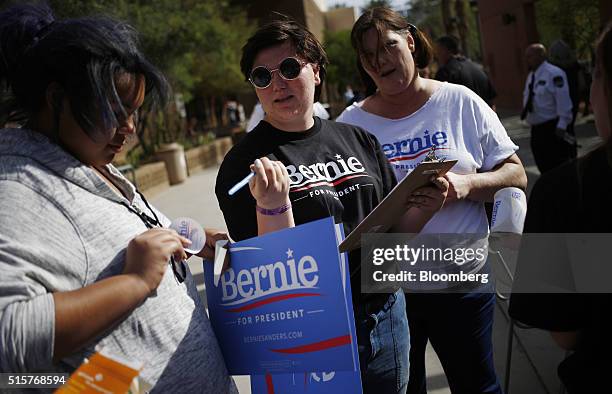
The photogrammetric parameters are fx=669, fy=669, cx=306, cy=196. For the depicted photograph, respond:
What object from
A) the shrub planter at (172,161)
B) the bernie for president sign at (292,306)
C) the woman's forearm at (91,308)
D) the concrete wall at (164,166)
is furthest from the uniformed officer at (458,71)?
the shrub planter at (172,161)

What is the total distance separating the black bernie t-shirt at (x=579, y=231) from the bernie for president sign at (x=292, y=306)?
0.50 m

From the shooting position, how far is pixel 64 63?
1.57 m

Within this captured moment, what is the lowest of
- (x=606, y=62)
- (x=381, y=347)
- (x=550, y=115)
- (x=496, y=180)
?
(x=550, y=115)

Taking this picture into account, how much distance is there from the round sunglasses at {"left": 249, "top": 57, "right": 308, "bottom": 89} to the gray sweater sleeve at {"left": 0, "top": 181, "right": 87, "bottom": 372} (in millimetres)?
1024

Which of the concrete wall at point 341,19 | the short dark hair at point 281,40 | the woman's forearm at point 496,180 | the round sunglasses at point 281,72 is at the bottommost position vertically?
the woman's forearm at point 496,180

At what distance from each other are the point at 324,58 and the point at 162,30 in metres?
13.5

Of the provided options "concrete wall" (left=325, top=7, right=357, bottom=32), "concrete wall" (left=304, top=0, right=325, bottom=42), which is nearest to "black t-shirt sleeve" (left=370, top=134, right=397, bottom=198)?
"concrete wall" (left=304, top=0, right=325, bottom=42)

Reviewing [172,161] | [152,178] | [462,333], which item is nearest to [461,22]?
[172,161]

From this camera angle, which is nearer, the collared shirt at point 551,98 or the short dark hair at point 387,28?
the short dark hair at point 387,28

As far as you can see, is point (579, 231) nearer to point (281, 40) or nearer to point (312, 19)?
point (281, 40)

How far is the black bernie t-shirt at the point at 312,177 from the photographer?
2266mm

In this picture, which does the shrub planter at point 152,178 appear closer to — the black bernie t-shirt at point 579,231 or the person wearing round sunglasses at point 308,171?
the person wearing round sunglasses at point 308,171

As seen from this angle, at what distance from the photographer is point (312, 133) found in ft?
8.04

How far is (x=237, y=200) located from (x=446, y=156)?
0.96 metres
